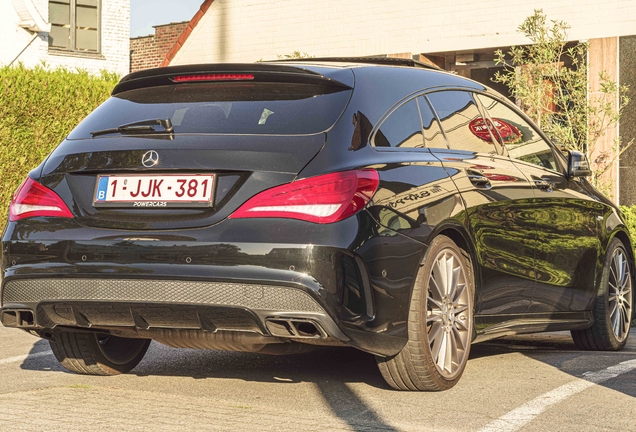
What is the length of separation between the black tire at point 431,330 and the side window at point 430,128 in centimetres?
57

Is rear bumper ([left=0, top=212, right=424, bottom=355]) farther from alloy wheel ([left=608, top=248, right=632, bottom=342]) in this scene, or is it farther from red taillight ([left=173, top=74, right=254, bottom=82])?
alloy wheel ([left=608, top=248, right=632, bottom=342])

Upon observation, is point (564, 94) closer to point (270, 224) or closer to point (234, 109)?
point (234, 109)

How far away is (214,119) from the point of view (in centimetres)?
559

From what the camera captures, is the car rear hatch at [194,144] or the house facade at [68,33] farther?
the house facade at [68,33]

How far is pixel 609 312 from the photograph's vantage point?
7.98 meters

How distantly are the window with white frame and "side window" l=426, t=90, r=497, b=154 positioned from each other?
73.2 feet

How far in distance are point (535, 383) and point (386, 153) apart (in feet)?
5.52

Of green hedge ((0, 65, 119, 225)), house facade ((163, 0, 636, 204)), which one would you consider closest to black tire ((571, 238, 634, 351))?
house facade ((163, 0, 636, 204))

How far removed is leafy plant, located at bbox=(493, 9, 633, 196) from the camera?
16.3 meters

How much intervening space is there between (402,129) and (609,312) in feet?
9.43

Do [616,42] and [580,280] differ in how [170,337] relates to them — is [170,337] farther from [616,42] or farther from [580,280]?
[616,42]

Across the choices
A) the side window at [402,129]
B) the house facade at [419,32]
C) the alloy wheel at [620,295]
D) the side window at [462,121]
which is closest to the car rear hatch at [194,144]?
the side window at [402,129]

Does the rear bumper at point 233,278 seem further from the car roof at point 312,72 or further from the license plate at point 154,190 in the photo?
the car roof at point 312,72

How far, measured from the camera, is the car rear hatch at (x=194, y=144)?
524 centimetres
